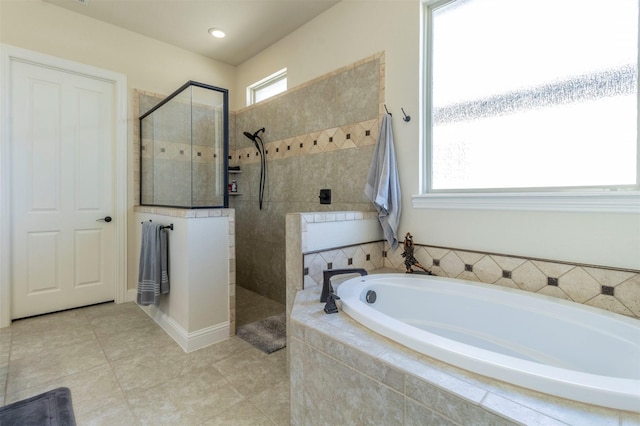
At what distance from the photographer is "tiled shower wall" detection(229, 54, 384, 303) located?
2.44m

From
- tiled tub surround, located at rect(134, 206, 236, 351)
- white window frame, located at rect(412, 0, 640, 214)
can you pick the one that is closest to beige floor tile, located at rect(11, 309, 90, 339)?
tiled tub surround, located at rect(134, 206, 236, 351)

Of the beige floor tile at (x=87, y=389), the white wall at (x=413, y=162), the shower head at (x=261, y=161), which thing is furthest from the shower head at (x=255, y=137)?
the beige floor tile at (x=87, y=389)

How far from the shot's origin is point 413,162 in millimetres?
2143

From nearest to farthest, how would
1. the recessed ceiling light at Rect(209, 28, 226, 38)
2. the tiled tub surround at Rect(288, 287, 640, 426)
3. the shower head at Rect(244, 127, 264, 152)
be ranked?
the tiled tub surround at Rect(288, 287, 640, 426) < the recessed ceiling light at Rect(209, 28, 226, 38) < the shower head at Rect(244, 127, 264, 152)

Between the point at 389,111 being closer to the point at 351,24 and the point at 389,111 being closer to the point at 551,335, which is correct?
the point at 351,24

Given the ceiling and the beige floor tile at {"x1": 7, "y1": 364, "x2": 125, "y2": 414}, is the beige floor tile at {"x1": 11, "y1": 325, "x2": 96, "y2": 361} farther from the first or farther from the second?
the ceiling

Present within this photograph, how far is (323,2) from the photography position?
266cm

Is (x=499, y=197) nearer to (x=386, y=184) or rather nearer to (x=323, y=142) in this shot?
(x=386, y=184)

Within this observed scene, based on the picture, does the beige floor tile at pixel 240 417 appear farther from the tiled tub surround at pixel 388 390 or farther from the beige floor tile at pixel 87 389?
the beige floor tile at pixel 87 389

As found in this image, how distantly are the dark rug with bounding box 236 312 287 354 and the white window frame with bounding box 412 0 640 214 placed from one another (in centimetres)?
146

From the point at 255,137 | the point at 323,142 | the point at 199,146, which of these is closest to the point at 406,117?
the point at 323,142

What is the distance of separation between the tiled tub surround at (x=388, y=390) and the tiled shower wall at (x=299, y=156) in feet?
4.53

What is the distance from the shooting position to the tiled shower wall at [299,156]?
244cm

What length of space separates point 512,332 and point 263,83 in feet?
11.4
